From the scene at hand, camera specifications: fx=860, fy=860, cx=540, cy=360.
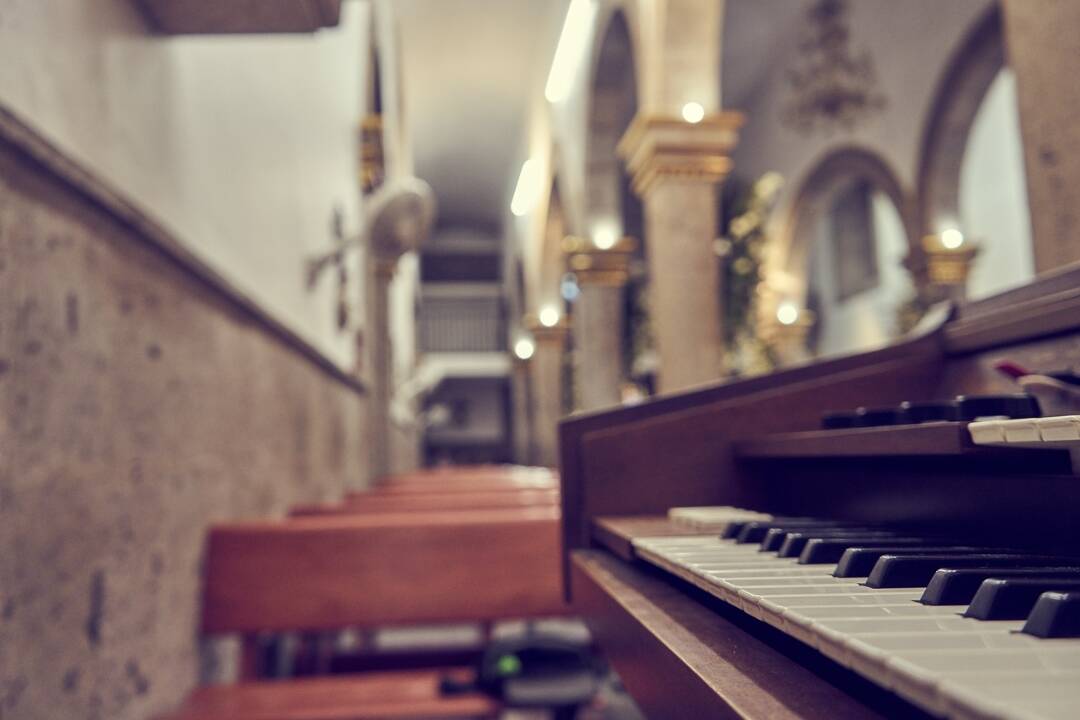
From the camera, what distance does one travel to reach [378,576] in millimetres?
2316

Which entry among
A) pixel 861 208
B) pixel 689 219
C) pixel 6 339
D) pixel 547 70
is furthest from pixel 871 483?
pixel 861 208

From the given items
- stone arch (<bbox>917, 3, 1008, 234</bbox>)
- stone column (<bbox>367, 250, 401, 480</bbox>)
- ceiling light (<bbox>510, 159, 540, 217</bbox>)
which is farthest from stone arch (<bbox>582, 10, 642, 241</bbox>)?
ceiling light (<bbox>510, 159, 540, 217</bbox>)

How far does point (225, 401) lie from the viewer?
279cm

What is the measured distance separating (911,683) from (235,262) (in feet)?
9.49

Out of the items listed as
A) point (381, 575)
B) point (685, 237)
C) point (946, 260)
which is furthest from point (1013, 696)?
point (946, 260)

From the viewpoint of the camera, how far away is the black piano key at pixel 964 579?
627 mm

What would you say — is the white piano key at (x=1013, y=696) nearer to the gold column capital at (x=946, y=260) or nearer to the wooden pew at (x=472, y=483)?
the wooden pew at (x=472, y=483)

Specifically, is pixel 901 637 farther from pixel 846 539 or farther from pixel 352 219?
→ pixel 352 219

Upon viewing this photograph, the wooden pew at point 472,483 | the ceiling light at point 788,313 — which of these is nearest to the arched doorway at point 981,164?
the ceiling light at point 788,313

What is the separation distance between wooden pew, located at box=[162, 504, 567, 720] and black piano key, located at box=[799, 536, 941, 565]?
1.50 meters

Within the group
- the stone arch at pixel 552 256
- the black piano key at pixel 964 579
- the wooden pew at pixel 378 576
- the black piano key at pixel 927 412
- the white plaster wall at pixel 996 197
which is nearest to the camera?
the black piano key at pixel 964 579

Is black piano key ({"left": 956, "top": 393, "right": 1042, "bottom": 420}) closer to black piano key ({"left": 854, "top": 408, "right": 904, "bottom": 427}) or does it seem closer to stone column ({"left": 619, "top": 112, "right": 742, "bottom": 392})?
black piano key ({"left": 854, "top": 408, "right": 904, "bottom": 427})

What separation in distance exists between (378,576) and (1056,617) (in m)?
1.99

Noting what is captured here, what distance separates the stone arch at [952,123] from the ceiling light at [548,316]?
Result: 18.2 ft
